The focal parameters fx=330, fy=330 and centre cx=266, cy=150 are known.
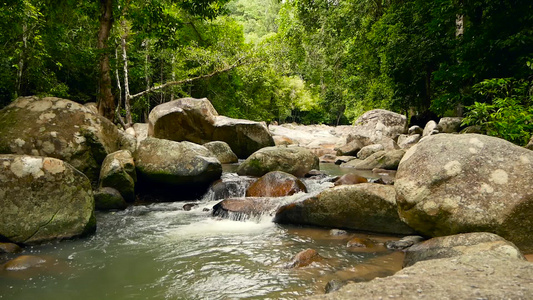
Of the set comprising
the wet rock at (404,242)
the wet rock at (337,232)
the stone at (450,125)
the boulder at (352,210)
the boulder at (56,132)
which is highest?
the stone at (450,125)

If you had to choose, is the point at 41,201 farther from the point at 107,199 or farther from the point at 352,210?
the point at 352,210

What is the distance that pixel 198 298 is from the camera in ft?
10.5

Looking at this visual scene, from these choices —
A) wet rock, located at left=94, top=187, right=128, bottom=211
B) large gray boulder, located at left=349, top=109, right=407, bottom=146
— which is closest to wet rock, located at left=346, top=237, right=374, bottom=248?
wet rock, located at left=94, top=187, right=128, bottom=211

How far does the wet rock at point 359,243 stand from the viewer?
4.63 meters

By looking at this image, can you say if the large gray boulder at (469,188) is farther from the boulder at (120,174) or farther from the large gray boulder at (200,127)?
the large gray boulder at (200,127)

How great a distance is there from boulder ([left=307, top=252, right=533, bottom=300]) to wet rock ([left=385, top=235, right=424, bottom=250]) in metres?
1.75

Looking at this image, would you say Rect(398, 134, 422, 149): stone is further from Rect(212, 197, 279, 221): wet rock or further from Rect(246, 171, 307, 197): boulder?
Rect(212, 197, 279, 221): wet rock

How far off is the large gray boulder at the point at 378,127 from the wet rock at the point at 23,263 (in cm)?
1463

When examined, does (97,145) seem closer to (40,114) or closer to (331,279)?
(40,114)

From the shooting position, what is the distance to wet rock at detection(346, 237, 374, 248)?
15.2ft

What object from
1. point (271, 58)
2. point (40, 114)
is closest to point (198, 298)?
point (40, 114)

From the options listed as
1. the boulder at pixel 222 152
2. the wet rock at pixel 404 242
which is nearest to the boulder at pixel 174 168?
the boulder at pixel 222 152

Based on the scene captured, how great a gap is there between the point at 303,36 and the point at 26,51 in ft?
37.6

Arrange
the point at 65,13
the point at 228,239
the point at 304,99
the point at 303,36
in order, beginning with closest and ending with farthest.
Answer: the point at 228,239 → the point at 65,13 → the point at 303,36 → the point at 304,99
